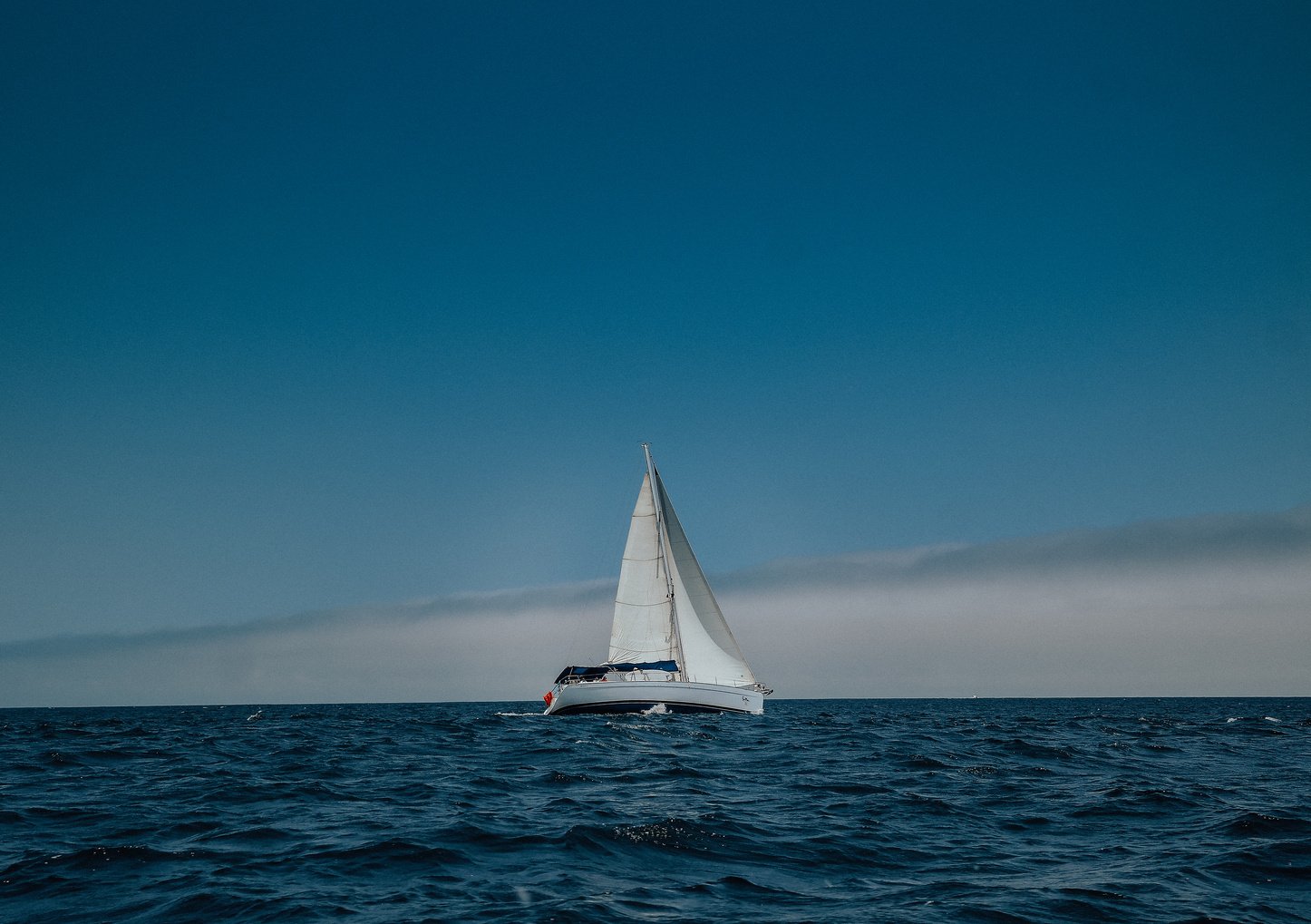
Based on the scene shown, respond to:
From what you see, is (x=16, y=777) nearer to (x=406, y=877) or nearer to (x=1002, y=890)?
(x=406, y=877)

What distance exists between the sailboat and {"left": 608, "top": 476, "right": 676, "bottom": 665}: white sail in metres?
0.05

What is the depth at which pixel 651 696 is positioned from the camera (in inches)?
1654

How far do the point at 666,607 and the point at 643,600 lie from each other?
4.58 ft

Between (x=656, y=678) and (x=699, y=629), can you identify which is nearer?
(x=656, y=678)

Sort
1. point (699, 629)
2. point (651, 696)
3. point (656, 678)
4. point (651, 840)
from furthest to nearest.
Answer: point (699, 629)
point (656, 678)
point (651, 696)
point (651, 840)

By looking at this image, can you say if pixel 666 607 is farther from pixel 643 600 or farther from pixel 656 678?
pixel 656 678

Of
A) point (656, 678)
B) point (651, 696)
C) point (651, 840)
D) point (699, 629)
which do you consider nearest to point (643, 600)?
point (699, 629)

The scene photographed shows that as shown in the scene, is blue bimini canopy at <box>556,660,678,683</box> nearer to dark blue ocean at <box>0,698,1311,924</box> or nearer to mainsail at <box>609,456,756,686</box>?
mainsail at <box>609,456,756,686</box>

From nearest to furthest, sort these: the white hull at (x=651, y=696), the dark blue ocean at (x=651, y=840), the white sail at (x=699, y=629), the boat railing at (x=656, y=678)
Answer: the dark blue ocean at (x=651, y=840)
the white hull at (x=651, y=696)
the boat railing at (x=656, y=678)
the white sail at (x=699, y=629)

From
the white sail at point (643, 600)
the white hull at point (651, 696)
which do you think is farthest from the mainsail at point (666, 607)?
the white hull at point (651, 696)

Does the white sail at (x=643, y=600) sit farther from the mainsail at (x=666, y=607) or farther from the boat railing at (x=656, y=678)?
the boat railing at (x=656, y=678)

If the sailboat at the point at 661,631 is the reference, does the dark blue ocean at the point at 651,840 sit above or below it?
below

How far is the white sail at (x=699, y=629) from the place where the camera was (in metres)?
47.0

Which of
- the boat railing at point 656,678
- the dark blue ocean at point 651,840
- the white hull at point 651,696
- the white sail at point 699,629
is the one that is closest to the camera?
the dark blue ocean at point 651,840
